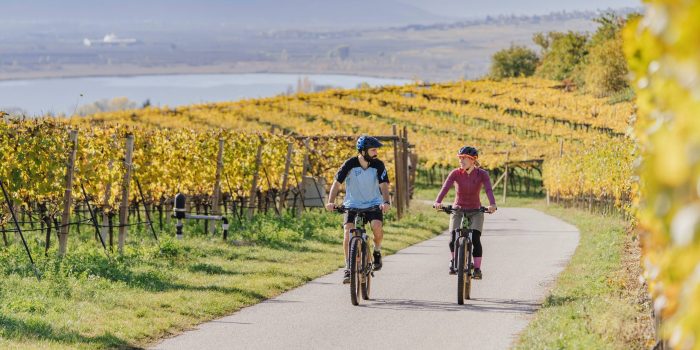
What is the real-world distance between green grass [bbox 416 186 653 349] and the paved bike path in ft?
0.91

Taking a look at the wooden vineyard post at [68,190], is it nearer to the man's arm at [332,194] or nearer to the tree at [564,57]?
the man's arm at [332,194]

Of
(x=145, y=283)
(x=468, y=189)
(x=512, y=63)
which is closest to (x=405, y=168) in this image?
(x=145, y=283)

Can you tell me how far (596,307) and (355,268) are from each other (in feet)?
8.24

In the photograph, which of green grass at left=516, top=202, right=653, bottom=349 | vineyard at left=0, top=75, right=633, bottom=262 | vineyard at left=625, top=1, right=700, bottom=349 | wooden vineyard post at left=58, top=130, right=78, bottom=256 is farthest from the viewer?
vineyard at left=0, top=75, right=633, bottom=262

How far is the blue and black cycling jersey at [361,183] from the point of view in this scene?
11961 mm

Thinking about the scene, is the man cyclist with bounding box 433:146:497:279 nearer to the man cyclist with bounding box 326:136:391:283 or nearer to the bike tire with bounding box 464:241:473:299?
the bike tire with bounding box 464:241:473:299

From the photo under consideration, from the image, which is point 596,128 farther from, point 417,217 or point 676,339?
point 676,339

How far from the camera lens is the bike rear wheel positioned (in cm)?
1161

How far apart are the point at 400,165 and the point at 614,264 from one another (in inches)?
487

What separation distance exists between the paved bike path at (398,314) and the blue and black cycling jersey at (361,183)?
1.13m

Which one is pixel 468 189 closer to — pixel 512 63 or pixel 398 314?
pixel 398 314

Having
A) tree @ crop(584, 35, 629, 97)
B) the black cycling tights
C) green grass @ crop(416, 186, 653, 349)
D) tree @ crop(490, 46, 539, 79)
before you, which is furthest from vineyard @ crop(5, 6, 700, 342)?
tree @ crop(490, 46, 539, 79)

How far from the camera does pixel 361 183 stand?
39.2 ft

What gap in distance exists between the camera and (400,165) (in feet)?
91.5
